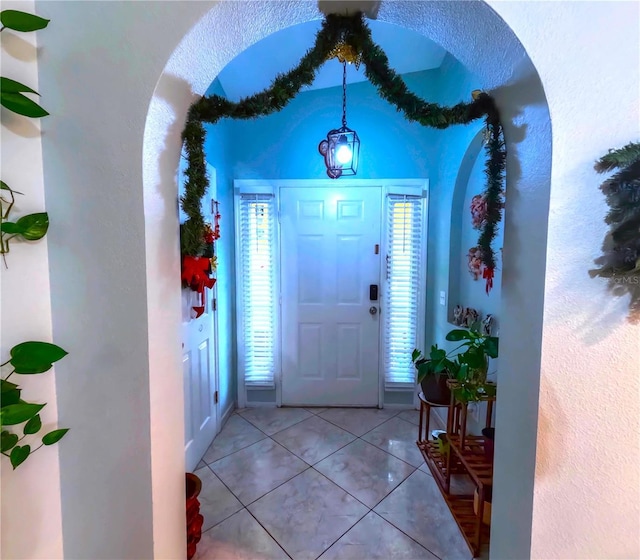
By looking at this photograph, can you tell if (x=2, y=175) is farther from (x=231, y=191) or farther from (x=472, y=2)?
(x=231, y=191)

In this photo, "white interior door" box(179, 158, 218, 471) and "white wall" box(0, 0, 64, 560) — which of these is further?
"white interior door" box(179, 158, 218, 471)

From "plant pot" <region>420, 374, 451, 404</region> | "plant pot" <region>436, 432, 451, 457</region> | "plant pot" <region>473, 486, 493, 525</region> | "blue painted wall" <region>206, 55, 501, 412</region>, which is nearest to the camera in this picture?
"plant pot" <region>473, 486, 493, 525</region>

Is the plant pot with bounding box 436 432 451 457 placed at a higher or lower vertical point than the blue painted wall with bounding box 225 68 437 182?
lower

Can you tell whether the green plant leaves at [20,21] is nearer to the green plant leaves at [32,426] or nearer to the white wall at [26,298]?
the white wall at [26,298]

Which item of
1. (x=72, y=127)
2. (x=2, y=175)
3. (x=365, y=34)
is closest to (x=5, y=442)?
(x=2, y=175)

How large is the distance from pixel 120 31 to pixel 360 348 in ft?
7.72

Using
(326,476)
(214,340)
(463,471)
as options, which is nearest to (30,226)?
(214,340)

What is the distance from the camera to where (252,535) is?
1469mm

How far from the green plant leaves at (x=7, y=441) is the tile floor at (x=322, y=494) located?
1018mm

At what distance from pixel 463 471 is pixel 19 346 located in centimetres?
217

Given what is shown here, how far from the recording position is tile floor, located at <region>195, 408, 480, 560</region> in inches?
55.8

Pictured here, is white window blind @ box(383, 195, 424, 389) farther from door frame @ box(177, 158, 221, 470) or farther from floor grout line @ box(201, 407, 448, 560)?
door frame @ box(177, 158, 221, 470)

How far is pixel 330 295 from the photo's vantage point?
8.46 feet

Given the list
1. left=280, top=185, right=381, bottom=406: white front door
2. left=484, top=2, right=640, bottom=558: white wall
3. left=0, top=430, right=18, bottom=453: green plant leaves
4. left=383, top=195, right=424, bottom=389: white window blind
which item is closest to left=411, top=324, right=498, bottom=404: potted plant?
left=484, top=2, right=640, bottom=558: white wall
